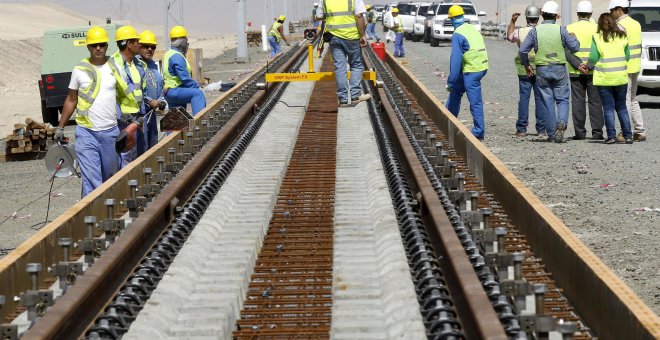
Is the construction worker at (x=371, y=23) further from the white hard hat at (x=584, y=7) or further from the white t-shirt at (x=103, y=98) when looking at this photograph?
the white t-shirt at (x=103, y=98)

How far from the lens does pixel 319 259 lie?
8.99 meters

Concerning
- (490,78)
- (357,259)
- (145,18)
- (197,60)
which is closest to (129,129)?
(357,259)

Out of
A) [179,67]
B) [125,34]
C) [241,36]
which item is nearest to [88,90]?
[125,34]

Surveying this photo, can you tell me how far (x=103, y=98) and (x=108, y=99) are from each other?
60 millimetres

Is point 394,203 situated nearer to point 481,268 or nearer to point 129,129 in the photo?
point 129,129

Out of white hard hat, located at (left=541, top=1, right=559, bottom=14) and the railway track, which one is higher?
white hard hat, located at (left=541, top=1, right=559, bottom=14)

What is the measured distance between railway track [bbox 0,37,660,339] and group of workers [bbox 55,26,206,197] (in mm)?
320

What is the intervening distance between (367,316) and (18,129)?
40.7 ft

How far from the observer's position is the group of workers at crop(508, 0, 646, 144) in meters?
16.3

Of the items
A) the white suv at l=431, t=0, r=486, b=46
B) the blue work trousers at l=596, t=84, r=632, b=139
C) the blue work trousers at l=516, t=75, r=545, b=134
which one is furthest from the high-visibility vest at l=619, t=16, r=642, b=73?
the white suv at l=431, t=0, r=486, b=46

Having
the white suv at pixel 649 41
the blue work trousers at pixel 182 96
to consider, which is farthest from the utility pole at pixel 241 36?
the blue work trousers at pixel 182 96

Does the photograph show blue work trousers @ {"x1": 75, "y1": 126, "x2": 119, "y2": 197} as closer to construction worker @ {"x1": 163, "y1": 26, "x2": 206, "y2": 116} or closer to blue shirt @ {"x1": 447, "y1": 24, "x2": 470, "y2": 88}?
construction worker @ {"x1": 163, "y1": 26, "x2": 206, "y2": 116}

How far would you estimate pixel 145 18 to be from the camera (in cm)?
17850

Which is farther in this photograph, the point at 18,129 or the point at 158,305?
the point at 18,129
